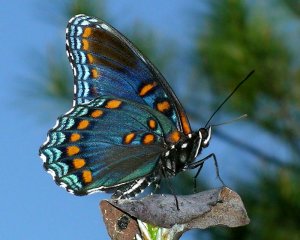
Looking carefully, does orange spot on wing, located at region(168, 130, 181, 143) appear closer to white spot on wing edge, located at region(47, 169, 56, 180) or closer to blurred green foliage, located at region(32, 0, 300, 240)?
white spot on wing edge, located at region(47, 169, 56, 180)

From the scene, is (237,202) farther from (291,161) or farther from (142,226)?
(291,161)

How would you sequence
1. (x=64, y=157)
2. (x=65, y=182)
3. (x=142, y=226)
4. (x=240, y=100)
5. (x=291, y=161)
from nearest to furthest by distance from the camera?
(x=142, y=226)
(x=65, y=182)
(x=64, y=157)
(x=291, y=161)
(x=240, y=100)

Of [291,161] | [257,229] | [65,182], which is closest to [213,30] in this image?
[291,161]

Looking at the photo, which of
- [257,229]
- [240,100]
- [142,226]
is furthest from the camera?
[240,100]

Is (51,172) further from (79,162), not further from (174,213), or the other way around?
(174,213)

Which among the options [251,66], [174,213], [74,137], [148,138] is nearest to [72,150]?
[74,137]

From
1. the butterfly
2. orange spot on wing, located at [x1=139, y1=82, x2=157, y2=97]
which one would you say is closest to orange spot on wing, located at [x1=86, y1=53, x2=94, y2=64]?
the butterfly
